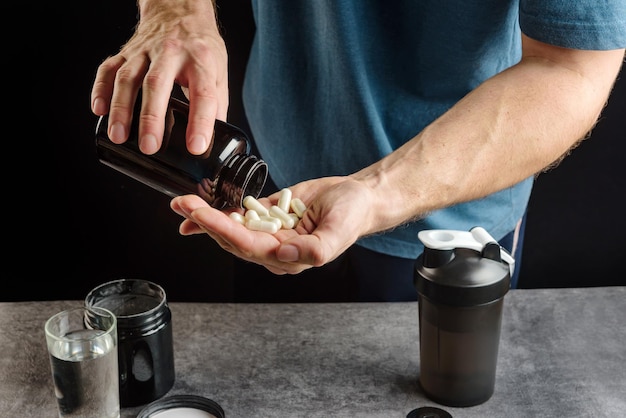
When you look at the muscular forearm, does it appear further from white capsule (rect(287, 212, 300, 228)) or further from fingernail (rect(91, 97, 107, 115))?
fingernail (rect(91, 97, 107, 115))

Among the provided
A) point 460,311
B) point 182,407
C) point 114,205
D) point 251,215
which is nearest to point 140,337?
point 182,407

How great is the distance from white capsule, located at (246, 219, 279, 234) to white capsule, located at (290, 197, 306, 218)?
81mm

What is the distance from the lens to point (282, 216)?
4.14ft

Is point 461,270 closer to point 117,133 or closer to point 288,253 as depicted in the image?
point 288,253

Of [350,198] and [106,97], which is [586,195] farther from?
[106,97]

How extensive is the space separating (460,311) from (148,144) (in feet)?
1.68

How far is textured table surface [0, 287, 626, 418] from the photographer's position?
1273 mm

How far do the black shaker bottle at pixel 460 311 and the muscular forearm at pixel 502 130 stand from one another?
9cm

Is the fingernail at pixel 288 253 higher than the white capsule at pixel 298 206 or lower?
higher

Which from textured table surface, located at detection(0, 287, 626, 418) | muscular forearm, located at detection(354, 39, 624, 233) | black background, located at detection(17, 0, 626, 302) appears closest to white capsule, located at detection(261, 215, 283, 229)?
muscular forearm, located at detection(354, 39, 624, 233)

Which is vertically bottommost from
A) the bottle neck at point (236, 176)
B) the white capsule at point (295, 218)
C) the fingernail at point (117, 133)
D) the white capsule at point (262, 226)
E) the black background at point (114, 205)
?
the black background at point (114, 205)

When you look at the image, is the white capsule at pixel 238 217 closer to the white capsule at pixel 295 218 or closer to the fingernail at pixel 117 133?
the white capsule at pixel 295 218

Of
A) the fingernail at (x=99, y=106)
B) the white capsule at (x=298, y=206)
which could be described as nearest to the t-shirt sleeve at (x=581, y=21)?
the white capsule at (x=298, y=206)

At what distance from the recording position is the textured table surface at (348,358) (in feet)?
4.18
